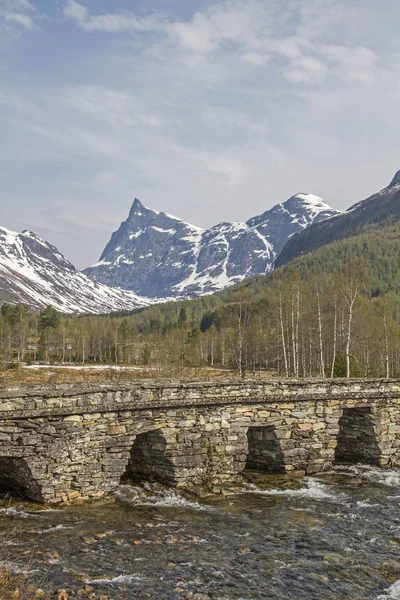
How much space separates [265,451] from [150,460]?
187 inches

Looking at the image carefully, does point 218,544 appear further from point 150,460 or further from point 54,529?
point 150,460

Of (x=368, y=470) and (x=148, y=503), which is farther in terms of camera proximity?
(x=368, y=470)

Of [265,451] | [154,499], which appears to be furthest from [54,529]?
[265,451]

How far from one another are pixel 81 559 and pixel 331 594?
539 centimetres

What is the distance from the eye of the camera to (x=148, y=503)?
1499 cm

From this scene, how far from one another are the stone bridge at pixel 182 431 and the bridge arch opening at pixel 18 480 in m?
0.04

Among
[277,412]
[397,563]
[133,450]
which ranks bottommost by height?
[397,563]

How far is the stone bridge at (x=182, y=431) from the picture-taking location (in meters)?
14.1

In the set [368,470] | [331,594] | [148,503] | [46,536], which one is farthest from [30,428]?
[368,470]

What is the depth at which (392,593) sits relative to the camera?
9.87m

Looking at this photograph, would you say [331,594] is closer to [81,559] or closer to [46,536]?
[81,559]

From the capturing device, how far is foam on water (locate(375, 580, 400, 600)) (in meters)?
9.65

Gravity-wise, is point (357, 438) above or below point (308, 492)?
above

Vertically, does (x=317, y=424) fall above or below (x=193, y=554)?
above
